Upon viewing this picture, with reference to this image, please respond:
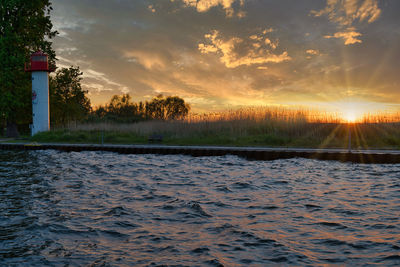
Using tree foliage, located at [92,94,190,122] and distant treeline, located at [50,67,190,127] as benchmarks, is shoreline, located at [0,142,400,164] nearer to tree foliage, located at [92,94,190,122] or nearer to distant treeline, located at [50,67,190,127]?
distant treeline, located at [50,67,190,127]

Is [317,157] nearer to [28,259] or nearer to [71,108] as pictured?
[28,259]

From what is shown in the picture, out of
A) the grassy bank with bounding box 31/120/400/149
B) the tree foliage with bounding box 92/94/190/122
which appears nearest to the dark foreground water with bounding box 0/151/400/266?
the grassy bank with bounding box 31/120/400/149

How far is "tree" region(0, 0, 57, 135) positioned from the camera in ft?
63.0

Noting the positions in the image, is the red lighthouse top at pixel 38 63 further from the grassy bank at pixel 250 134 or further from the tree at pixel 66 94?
the tree at pixel 66 94

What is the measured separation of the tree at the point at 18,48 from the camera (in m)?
19.2

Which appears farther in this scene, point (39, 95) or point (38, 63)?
point (39, 95)

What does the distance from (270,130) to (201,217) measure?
34.7ft

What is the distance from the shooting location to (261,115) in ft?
50.4

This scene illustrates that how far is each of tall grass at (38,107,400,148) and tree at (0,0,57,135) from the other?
456 cm

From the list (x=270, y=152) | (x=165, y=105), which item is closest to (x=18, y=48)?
(x=270, y=152)

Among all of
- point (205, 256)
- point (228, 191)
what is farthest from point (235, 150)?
point (205, 256)

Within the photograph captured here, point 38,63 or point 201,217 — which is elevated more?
point 38,63

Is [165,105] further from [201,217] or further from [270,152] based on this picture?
[201,217]

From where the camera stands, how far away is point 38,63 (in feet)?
62.2
